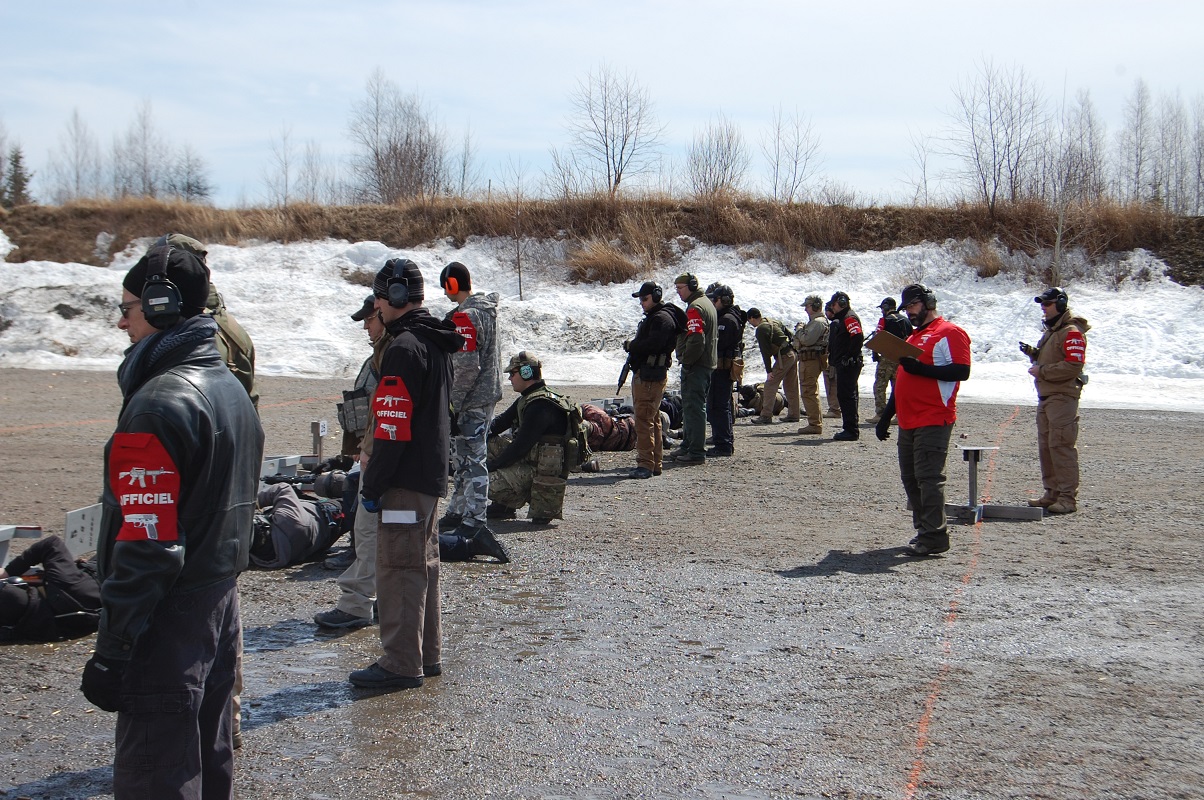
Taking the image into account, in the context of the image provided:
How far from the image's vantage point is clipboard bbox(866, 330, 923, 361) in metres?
7.45

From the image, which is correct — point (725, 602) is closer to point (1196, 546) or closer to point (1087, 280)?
point (1196, 546)

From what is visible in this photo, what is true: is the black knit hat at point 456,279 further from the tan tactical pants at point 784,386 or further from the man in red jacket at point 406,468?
the tan tactical pants at point 784,386

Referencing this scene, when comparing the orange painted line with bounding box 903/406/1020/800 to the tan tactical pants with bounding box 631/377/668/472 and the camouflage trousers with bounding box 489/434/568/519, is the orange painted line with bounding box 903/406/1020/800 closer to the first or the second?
the camouflage trousers with bounding box 489/434/568/519

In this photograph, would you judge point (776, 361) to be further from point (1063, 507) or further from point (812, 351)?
point (1063, 507)

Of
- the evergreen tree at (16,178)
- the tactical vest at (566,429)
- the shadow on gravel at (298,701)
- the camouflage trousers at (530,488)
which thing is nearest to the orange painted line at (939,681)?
the shadow on gravel at (298,701)

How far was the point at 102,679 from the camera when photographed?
2.68m

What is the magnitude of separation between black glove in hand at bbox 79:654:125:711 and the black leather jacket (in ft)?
0.10

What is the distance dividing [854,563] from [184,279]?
576 cm

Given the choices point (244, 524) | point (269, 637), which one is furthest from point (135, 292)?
point (269, 637)

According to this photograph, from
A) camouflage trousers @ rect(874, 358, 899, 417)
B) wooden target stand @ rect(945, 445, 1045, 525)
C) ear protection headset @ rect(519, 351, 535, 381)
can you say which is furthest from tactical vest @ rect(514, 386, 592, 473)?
camouflage trousers @ rect(874, 358, 899, 417)

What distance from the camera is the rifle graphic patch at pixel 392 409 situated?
4.61 meters

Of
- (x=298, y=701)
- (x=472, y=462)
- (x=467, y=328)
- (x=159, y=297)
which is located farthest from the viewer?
(x=472, y=462)

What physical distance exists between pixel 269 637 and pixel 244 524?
9.47ft

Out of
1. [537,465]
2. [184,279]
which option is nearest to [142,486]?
[184,279]
